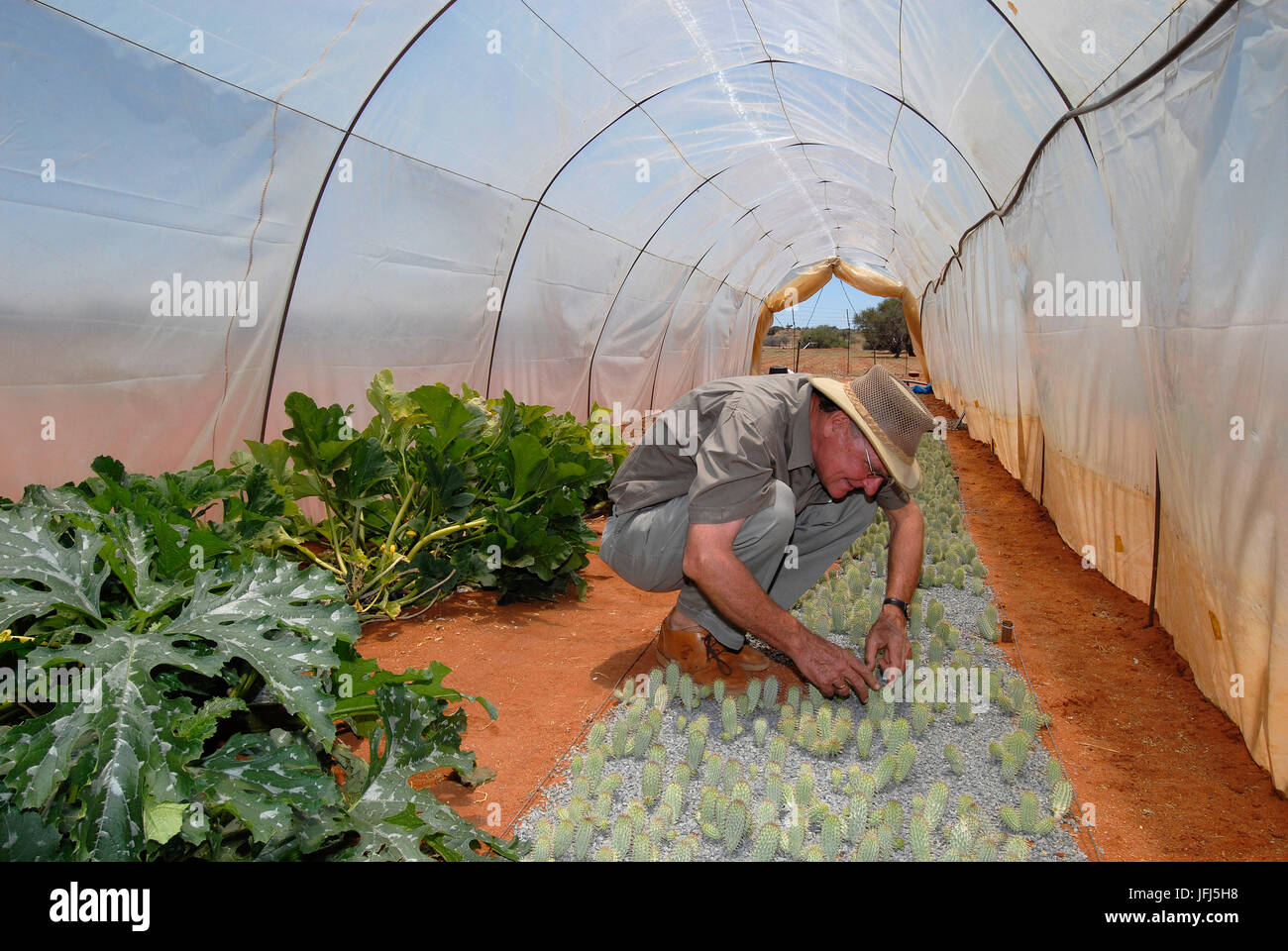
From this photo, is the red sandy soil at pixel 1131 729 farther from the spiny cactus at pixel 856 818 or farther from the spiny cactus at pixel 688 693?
the spiny cactus at pixel 688 693

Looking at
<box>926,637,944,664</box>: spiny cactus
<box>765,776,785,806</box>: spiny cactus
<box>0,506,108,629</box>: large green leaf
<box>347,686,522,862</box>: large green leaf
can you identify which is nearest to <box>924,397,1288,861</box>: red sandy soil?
<box>926,637,944,664</box>: spiny cactus

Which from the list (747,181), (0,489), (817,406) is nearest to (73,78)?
(0,489)

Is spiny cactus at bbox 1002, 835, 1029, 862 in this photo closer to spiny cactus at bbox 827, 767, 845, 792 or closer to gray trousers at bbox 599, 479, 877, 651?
spiny cactus at bbox 827, 767, 845, 792

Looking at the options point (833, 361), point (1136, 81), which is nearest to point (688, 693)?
point (1136, 81)

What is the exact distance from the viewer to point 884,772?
2529 millimetres

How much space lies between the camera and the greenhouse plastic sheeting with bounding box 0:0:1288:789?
2617 millimetres

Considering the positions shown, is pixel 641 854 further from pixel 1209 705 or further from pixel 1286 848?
pixel 1209 705

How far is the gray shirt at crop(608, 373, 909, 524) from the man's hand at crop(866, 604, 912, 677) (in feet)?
1.57

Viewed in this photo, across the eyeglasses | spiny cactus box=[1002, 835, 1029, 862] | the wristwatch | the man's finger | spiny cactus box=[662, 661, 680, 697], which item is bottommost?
spiny cactus box=[1002, 835, 1029, 862]

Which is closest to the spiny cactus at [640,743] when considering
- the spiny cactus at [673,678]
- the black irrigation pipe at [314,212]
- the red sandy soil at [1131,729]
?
the spiny cactus at [673,678]

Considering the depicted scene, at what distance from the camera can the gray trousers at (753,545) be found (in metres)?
3.05

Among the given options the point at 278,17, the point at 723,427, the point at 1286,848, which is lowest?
the point at 1286,848
